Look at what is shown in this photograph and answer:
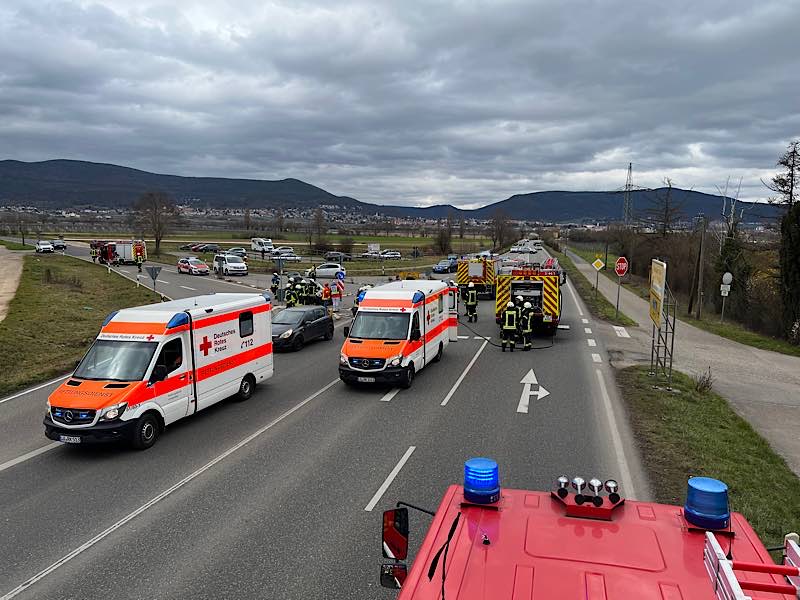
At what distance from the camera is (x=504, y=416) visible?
1274cm

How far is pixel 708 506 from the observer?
3738mm

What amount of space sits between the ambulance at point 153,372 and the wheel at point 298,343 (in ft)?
21.8

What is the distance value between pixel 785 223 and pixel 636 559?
95.7 feet

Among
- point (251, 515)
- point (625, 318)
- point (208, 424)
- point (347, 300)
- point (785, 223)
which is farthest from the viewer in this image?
point (347, 300)

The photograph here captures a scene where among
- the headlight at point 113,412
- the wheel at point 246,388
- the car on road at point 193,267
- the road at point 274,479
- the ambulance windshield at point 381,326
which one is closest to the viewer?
the road at point 274,479

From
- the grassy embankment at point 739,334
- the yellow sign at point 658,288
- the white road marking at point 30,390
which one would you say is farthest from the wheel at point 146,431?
the grassy embankment at point 739,334

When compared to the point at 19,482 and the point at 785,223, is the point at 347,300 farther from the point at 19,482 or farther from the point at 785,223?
the point at 19,482

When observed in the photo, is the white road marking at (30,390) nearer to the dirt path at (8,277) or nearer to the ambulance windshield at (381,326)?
the ambulance windshield at (381,326)

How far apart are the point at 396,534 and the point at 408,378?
11026 mm

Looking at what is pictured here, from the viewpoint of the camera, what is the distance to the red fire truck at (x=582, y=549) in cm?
305

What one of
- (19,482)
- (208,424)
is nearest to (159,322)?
(208,424)

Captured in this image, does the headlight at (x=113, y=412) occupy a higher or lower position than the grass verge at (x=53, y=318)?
higher

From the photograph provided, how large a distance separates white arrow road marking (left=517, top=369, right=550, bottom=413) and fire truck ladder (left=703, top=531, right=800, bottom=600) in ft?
33.2

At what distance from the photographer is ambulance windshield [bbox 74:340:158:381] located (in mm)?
10805
